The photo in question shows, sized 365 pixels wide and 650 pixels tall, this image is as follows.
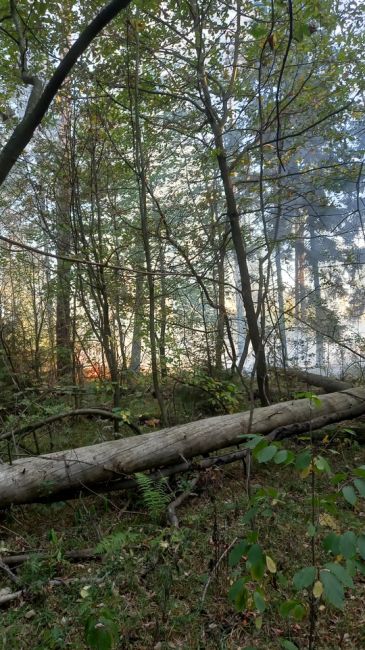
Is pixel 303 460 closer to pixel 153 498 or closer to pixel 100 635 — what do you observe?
pixel 100 635

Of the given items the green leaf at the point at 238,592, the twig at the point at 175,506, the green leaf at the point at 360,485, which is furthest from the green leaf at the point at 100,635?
the twig at the point at 175,506

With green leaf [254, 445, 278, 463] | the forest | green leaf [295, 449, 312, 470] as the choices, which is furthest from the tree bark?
green leaf [295, 449, 312, 470]

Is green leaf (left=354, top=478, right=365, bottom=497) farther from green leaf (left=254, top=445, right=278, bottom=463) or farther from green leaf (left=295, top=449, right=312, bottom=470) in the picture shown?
green leaf (left=254, top=445, right=278, bottom=463)

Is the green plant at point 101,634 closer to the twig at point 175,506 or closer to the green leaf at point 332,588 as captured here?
the green leaf at point 332,588

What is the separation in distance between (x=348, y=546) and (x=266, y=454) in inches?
15.5

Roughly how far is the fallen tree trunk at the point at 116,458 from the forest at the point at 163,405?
2 centimetres

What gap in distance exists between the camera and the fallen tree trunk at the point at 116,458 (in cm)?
348

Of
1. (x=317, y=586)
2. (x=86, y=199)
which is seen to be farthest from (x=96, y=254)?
(x=317, y=586)

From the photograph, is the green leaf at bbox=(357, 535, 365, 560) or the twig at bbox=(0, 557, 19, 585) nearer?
the green leaf at bbox=(357, 535, 365, 560)

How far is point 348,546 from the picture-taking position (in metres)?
1.29

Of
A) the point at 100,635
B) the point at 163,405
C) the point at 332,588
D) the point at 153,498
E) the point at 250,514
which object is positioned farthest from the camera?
the point at 163,405

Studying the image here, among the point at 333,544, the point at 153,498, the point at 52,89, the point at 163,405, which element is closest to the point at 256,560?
the point at 333,544

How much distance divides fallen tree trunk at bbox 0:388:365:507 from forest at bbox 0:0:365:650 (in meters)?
0.02

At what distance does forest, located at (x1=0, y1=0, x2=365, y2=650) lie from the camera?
2182mm
